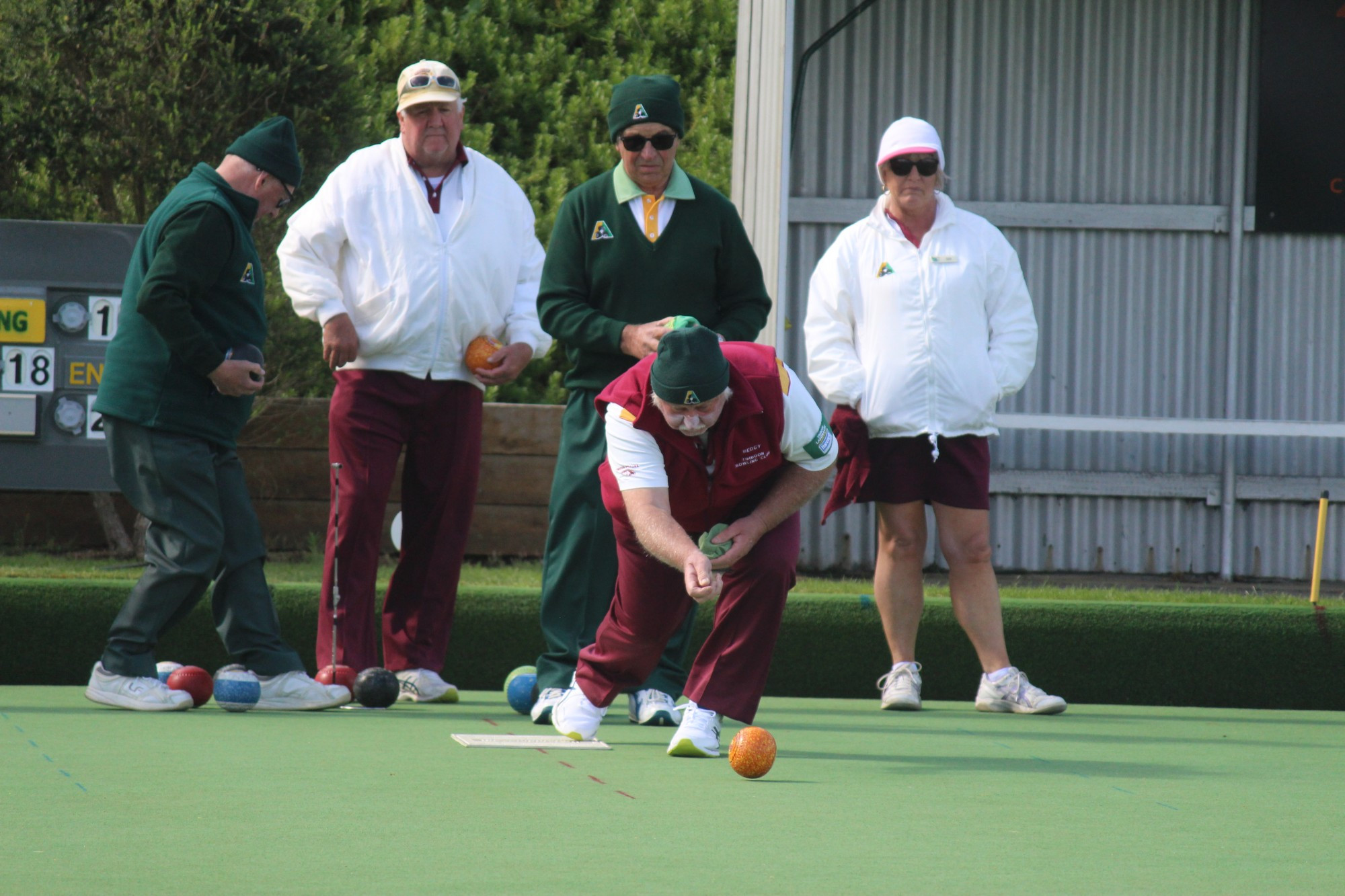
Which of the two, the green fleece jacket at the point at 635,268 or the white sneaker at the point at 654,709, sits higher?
the green fleece jacket at the point at 635,268

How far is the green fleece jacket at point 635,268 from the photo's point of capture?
4.23 metres

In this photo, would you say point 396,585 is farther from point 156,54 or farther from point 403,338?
point 156,54

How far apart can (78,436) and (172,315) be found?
7.55 ft

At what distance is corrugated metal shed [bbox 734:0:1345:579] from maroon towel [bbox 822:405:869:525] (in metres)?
2.70

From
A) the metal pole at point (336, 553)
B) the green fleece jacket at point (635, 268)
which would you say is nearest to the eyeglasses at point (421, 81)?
the green fleece jacket at point (635, 268)

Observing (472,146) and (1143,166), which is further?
(472,146)

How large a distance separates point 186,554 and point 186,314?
2.03ft

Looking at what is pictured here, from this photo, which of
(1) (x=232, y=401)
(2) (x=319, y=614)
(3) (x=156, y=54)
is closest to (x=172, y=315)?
(1) (x=232, y=401)

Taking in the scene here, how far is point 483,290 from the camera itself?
4570 mm

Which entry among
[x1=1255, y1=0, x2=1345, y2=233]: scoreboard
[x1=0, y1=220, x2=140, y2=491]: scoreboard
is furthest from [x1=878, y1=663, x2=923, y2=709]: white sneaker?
[x1=1255, y1=0, x2=1345, y2=233]: scoreboard

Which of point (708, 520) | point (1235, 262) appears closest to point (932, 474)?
point (708, 520)

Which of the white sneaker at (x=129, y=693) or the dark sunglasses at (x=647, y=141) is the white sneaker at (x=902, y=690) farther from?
the white sneaker at (x=129, y=693)

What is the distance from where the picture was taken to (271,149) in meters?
4.23

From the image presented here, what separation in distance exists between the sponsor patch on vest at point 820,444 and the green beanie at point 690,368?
1.21ft
